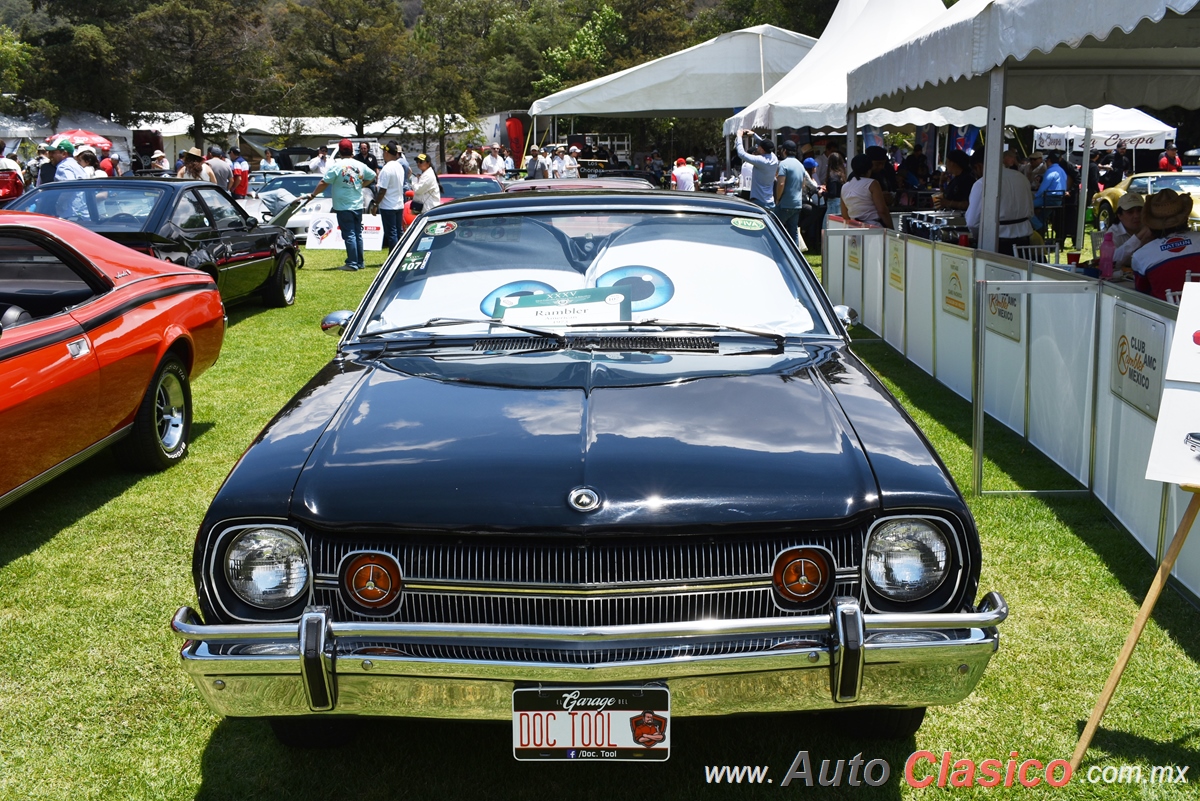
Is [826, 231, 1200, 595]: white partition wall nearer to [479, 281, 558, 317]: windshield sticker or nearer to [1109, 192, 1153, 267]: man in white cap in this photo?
[1109, 192, 1153, 267]: man in white cap

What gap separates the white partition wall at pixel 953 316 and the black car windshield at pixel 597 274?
4106 mm

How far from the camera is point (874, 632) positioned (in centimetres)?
260

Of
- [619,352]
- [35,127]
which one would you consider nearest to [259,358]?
[619,352]

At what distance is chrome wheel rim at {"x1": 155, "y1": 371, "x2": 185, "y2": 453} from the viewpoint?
6492 mm

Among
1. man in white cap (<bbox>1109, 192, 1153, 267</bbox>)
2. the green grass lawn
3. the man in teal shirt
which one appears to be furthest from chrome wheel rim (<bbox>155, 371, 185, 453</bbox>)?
the man in teal shirt

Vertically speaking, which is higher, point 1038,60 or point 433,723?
point 1038,60

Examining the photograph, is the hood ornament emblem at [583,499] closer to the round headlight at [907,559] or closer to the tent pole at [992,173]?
the round headlight at [907,559]

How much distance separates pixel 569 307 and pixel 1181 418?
2.00 meters

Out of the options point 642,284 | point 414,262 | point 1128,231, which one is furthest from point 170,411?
point 1128,231

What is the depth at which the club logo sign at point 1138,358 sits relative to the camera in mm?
4602

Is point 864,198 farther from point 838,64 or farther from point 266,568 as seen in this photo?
point 266,568

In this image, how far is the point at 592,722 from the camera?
259cm

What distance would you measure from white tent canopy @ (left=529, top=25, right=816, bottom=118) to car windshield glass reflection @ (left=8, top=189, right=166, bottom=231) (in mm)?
15162

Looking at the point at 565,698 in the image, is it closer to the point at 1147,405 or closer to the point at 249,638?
the point at 249,638
